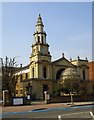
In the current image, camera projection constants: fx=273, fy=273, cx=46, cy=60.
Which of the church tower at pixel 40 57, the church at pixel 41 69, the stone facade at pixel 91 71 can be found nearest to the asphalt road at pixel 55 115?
the church at pixel 41 69

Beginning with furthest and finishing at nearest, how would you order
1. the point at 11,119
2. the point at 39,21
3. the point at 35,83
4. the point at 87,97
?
1. the point at 39,21
2. the point at 35,83
3. the point at 87,97
4. the point at 11,119

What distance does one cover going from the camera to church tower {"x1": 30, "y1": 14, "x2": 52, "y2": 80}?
62.1m

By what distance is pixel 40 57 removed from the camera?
62.2 metres

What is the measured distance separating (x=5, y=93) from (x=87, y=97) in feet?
68.3

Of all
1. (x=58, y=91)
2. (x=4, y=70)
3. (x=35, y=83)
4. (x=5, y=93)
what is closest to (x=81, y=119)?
(x=5, y=93)

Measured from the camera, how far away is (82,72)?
7006 centimetres

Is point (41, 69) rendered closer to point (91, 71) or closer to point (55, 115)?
point (91, 71)

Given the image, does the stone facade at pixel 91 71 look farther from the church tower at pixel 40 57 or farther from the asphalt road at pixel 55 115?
the asphalt road at pixel 55 115

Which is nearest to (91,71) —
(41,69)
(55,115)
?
(41,69)

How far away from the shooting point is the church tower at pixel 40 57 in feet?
204

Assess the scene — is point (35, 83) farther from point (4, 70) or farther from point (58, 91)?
point (4, 70)

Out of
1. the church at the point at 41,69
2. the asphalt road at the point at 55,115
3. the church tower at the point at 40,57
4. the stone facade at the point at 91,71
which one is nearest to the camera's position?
the asphalt road at the point at 55,115

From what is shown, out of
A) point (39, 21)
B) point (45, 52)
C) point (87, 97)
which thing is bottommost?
point (87, 97)

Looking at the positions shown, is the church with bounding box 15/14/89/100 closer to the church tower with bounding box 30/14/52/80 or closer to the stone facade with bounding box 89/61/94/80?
the church tower with bounding box 30/14/52/80
